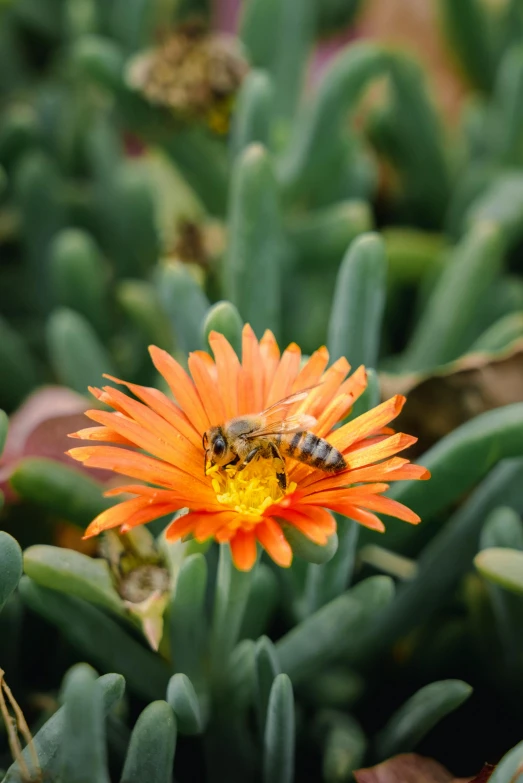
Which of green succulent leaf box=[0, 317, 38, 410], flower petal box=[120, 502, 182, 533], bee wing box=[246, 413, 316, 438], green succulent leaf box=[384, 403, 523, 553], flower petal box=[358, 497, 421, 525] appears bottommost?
flower petal box=[358, 497, 421, 525]

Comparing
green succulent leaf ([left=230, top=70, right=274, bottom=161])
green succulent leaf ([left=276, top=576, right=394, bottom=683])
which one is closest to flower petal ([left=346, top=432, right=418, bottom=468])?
green succulent leaf ([left=276, top=576, right=394, bottom=683])

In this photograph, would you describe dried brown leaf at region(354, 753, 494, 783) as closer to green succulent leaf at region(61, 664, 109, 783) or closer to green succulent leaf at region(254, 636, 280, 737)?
green succulent leaf at region(254, 636, 280, 737)

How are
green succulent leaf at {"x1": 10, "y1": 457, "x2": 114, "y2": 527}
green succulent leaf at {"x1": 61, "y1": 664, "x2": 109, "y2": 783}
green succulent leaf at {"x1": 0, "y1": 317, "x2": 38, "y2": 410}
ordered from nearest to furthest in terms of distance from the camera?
green succulent leaf at {"x1": 61, "y1": 664, "x2": 109, "y2": 783}
green succulent leaf at {"x1": 10, "y1": 457, "x2": 114, "y2": 527}
green succulent leaf at {"x1": 0, "y1": 317, "x2": 38, "y2": 410}

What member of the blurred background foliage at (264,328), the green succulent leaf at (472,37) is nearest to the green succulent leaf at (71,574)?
the blurred background foliage at (264,328)

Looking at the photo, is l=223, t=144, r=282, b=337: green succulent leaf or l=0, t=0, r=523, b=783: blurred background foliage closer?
l=0, t=0, r=523, b=783: blurred background foliage

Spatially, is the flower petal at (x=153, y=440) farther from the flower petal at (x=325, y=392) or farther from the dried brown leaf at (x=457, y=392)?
the dried brown leaf at (x=457, y=392)

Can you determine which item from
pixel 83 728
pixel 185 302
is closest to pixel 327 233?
pixel 185 302

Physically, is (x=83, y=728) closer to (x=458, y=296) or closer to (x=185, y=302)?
(x=185, y=302)

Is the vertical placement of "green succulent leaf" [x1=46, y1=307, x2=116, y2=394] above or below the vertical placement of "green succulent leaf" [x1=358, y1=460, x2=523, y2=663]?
above
